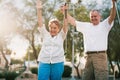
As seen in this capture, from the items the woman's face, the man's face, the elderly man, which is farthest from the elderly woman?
the man's face

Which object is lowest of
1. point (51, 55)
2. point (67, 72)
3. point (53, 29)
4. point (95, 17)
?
point (67, 72)

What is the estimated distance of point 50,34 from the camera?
5125 millimetres

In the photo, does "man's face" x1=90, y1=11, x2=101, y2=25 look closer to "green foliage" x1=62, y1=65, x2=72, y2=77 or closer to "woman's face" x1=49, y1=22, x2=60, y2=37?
"woman's face" x1=49, y1=22, x2=60, y2=37

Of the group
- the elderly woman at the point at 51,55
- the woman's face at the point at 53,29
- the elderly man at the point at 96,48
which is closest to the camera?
the elderly woman at the point at 51,55

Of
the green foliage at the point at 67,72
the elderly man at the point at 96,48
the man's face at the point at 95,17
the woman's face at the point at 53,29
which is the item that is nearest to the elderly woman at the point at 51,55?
the woman's face at the point at 53,29

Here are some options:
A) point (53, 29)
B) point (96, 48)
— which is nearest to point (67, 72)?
point (96, 48)

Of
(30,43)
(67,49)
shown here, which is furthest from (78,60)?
(30,43)

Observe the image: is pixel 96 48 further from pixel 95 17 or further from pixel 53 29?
pixel 53 29

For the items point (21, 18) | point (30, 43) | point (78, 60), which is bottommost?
point (78, 60)

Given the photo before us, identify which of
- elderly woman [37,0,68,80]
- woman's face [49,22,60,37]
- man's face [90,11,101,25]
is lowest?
elderly woman [37,0,68,80]

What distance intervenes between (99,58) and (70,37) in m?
30.7

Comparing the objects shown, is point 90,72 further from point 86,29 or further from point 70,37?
point 70,37

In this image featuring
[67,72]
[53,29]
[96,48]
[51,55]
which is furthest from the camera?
[67,72]

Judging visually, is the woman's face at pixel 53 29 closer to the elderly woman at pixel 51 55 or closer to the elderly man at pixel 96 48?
the elderly woman at pixel 51 55
